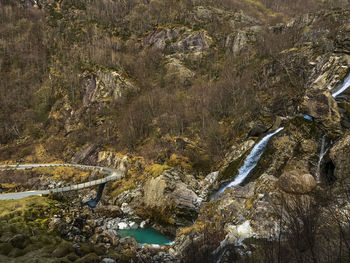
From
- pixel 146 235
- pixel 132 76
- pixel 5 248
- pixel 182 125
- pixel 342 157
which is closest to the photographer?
pixel 5 248

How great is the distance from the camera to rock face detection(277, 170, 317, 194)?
39.2 feet

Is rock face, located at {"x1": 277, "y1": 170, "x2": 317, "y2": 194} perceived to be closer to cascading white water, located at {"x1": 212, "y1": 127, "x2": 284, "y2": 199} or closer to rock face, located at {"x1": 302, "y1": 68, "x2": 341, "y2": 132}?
cascading white water, located at {"x1": 212, "y1": 127, "x2": 284, "y2": 199}

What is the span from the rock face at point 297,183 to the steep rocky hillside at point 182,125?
0.27ft

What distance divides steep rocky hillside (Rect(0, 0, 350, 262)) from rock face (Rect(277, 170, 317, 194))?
83 millimetres

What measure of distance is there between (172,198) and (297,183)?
15533 mm

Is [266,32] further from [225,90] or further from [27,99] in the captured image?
[27,99]

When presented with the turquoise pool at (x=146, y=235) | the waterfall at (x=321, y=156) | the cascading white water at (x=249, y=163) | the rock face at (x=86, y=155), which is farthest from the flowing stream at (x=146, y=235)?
the rock face at (x=86, y=155)

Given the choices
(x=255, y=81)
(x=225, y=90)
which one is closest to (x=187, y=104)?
(x=225, y=90)

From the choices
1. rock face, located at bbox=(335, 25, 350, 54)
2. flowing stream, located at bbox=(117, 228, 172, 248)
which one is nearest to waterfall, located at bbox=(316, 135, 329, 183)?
flowing stream, located at bbox=(117, 228, 172, 248)

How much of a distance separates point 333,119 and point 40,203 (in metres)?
28.6

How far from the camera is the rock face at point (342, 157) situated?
44.9 ft

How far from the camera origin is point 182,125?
42750 millimetres

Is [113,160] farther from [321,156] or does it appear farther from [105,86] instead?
[321,156]

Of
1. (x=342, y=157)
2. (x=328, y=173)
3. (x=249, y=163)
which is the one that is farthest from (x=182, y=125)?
(x=342, y=157)
